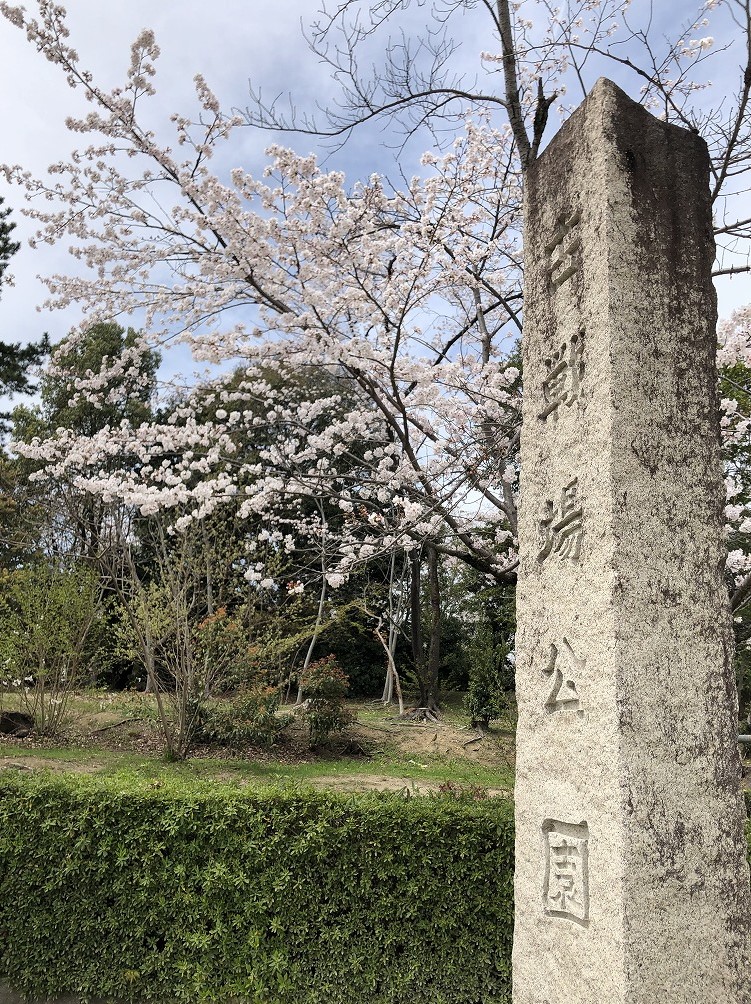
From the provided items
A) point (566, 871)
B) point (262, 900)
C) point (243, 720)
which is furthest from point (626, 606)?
point (243, 720)

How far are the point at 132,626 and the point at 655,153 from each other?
759 cm

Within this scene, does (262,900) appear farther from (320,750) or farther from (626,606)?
(320,750)

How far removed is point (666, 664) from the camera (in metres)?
1.73

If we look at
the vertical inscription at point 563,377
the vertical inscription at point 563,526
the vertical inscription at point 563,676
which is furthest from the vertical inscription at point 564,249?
the vertical inscription at point 563,676

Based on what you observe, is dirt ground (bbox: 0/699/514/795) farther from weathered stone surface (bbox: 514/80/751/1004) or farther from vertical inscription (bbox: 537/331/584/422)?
vertical inscription (bbox: 537/331/584/422)

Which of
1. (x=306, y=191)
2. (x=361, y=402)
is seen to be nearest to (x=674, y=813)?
(x=306, y=191)

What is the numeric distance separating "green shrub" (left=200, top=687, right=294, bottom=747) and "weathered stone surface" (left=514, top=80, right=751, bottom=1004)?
22.9 ft

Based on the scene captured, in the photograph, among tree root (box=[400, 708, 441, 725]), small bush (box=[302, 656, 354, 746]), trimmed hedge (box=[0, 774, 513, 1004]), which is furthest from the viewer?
tree root (box=[400, 708, 441, 725])

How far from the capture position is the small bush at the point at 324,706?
8.89m

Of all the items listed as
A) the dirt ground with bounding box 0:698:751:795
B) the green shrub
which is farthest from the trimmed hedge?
the green shrub

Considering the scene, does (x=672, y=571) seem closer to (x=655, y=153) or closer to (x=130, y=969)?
(x=655, y=153)

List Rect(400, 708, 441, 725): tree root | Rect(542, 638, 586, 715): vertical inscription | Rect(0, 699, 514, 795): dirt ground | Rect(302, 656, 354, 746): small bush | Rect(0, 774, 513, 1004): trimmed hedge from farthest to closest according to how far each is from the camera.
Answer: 1. Rect(400, 708, 441, 725): tree root
2. Rect(302, 656, 354, 746): small bush
3. Rect(0, 699, 514, 795): dirt ground
4. Rect(0, 774, 513, 1004): trimmed hedge
5. Rect(542, 638, 586, 715): vertical inscription

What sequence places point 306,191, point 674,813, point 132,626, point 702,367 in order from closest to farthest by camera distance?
point 674,813 → point 702,367 → point 306,191 → point 132,626

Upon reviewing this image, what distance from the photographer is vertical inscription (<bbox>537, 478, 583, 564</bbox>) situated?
6.30 feet
